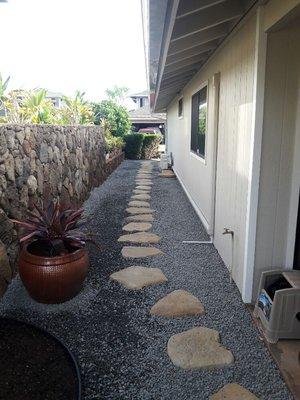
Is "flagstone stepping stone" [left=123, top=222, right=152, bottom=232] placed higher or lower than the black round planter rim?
lower

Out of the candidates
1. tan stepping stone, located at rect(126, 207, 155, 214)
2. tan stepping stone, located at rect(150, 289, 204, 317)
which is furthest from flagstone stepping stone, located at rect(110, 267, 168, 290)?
tan stepping stone, located at rect(126, 207, 155, 214)

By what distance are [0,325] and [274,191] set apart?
243 centimetres

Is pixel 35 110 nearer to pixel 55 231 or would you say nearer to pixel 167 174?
pixel 167 174

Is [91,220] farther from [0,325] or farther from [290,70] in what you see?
[290,70]

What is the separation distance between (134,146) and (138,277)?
616 inches

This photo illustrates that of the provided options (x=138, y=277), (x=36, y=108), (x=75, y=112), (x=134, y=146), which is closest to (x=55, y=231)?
(x=138, y=277)

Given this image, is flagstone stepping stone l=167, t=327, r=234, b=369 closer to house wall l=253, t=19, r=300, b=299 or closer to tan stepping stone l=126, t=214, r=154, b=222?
house wall l=253, t=19, r=300, b=299

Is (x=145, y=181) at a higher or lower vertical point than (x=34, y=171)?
lower

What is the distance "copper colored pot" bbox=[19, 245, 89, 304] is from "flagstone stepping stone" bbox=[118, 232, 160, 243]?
1714 mm

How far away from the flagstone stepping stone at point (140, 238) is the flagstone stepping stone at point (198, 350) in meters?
2.19

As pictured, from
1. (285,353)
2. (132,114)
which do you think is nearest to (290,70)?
(285,353)

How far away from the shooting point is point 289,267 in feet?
9.87

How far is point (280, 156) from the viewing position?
9.42 feet

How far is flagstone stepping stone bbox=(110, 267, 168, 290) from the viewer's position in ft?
11.6
